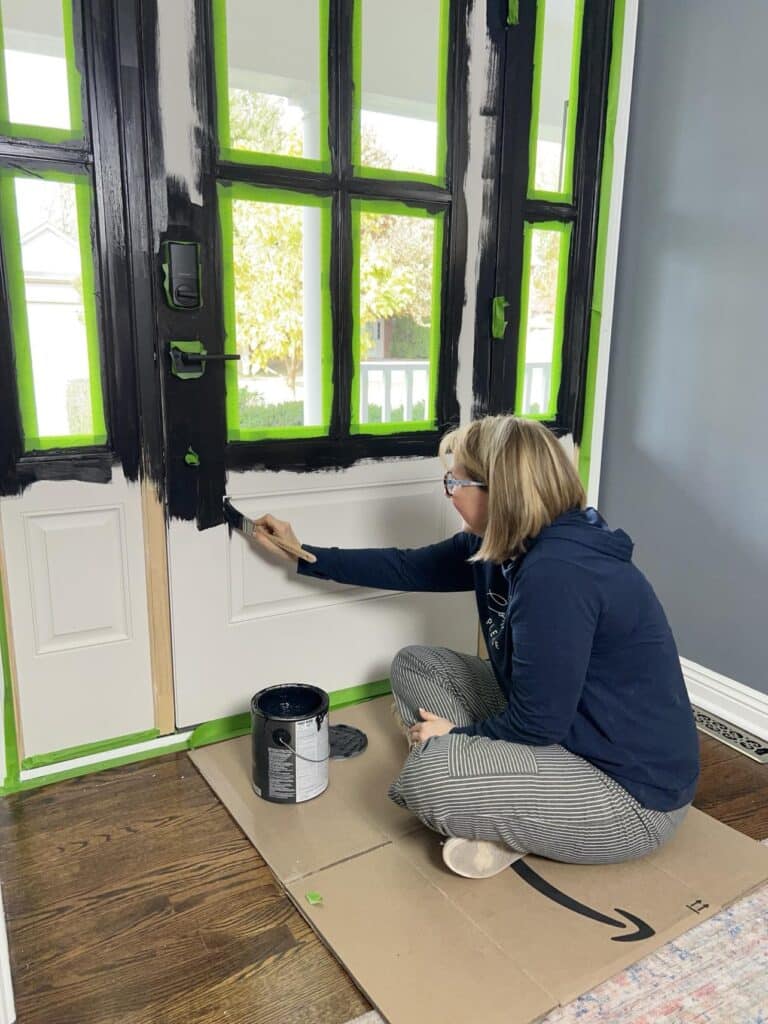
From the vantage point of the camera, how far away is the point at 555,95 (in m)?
2.10

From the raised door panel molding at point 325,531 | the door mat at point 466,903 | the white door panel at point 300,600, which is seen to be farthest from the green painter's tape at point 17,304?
the door mat at point 466,903

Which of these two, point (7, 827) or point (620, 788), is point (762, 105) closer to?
point (620, 788)

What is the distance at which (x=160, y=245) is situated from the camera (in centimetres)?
165

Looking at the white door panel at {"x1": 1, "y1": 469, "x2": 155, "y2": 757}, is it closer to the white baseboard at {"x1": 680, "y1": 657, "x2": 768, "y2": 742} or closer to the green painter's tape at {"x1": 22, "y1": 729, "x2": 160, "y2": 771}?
the green painter's tape at {"x1": 22, "y1": 729, "x2": 160, "y2": 771}

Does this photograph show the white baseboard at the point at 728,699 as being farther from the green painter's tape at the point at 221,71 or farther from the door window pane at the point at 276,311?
the green painter's tape at the point at 221,71

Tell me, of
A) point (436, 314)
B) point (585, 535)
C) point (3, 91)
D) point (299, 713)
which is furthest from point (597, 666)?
point (3, 91)

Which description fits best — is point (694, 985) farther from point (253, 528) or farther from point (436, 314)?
point (436, 314)

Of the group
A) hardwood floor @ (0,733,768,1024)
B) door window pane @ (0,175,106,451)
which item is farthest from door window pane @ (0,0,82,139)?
hardwood floor @ (0,733,768,1024)

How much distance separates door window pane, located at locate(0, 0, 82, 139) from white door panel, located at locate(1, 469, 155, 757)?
70cm

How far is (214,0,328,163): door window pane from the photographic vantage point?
5.43 feet

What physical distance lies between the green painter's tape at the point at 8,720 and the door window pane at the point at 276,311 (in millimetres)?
670

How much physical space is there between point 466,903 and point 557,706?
0.39 meters

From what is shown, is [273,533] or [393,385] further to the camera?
[393,385]

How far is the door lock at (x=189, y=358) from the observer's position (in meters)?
1.69
